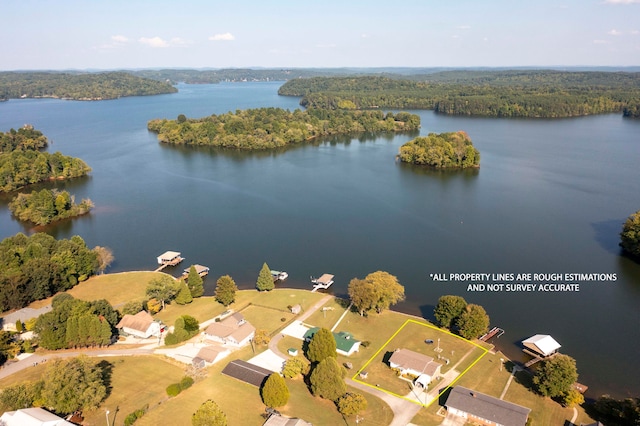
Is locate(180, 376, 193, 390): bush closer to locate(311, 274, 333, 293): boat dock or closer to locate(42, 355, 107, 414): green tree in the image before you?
locate(42, 355, 107, 414): green tree

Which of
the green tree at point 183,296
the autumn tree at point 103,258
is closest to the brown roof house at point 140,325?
the green tree at point 183,296

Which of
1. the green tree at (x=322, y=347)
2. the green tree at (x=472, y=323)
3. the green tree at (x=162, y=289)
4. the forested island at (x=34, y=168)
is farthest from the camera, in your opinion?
the forested island at (x=34, y=168)

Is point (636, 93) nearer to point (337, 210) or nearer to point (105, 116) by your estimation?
point (337, 210)

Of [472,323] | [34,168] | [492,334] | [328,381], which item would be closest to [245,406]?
[328,381]

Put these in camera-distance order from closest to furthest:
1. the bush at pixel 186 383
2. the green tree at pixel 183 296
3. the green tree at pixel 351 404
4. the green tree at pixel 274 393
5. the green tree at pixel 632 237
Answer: the green tree at pixel 351 404 → the green tree at pixel 274 393 → the bush at pixel 186 383 → the green tree at pixel 183 296 → the green tree at pixel 632 237

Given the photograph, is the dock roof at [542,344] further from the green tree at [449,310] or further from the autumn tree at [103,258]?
the autumn tree at [103,258]

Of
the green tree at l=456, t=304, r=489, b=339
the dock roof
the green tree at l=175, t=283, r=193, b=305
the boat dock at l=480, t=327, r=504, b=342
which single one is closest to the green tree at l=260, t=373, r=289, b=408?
the green tree at l=456, t=304, r=489, b=339
